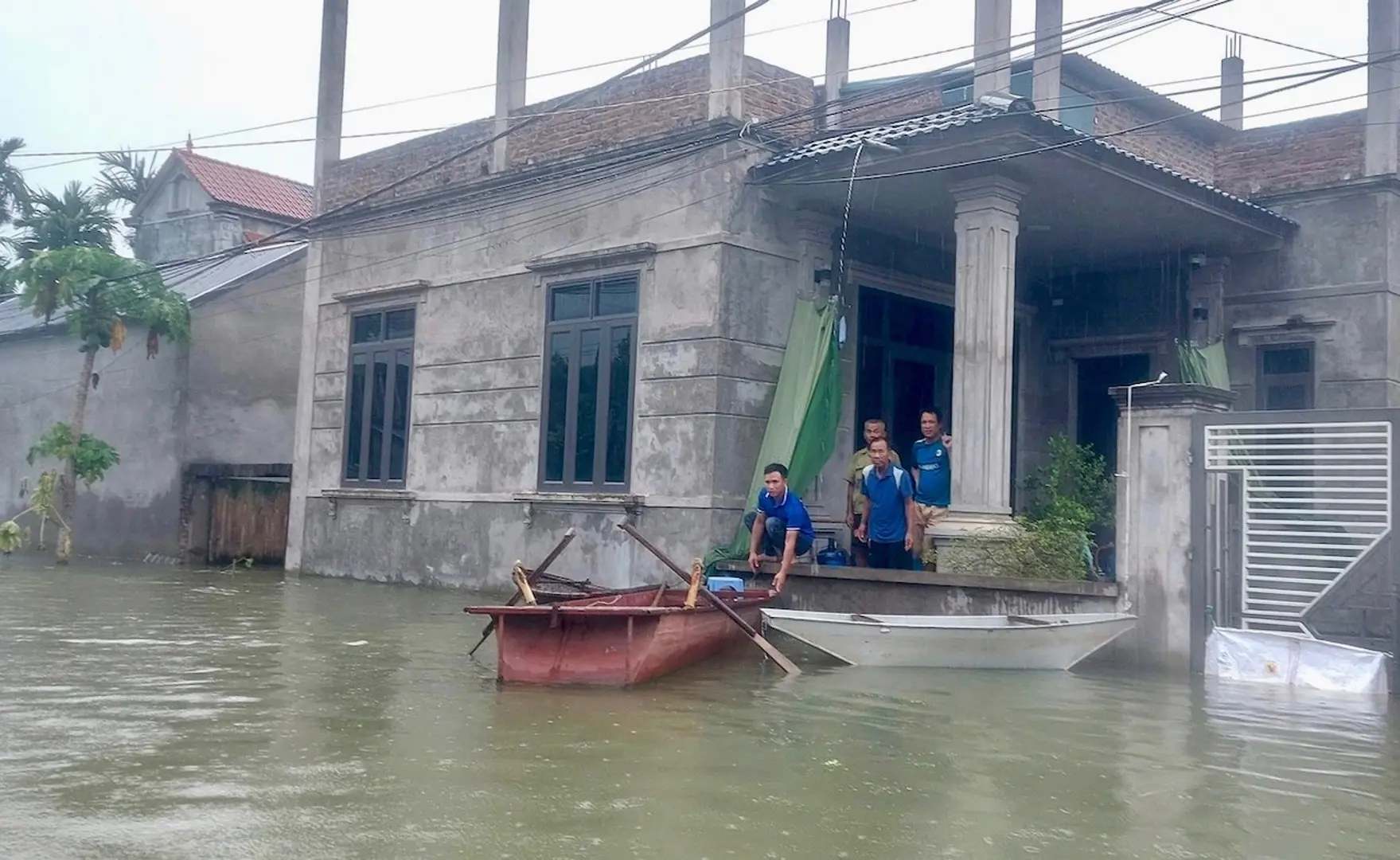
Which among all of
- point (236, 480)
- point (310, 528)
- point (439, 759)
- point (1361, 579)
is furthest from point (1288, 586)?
point (236, 480)

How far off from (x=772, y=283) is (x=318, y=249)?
7.88m

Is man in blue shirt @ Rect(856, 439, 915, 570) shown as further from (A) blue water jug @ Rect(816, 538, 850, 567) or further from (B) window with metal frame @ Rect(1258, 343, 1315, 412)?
(B) window with metal frame @ Rect(1258, 343, 1315, 412)

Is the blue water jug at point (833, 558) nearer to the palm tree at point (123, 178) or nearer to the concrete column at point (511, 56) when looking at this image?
the concrete column at point (511, 56)

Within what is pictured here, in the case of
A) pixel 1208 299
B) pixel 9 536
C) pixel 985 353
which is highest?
pixel 1208 299

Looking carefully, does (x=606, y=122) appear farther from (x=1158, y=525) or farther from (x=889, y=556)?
(x=1158, y=525)

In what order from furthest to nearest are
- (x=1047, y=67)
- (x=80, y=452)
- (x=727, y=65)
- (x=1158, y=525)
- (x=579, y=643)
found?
(x=80, y=452) → (x=1047, y=67) → (x=727, y=65) → (x=1158, y=525) → (x=579, y=643)

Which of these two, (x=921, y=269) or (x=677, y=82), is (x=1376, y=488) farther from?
(x=677, y=82)

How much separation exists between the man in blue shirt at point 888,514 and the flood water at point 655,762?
2.24m

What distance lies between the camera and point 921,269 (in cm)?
1598

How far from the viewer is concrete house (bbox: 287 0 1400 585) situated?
1313 centimetres

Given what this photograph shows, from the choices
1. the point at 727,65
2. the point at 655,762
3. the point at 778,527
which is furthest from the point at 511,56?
the point at 655,762

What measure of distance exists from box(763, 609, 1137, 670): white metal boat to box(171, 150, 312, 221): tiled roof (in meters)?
25.0

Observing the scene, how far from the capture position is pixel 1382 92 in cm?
1446

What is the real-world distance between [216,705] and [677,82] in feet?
28.5
